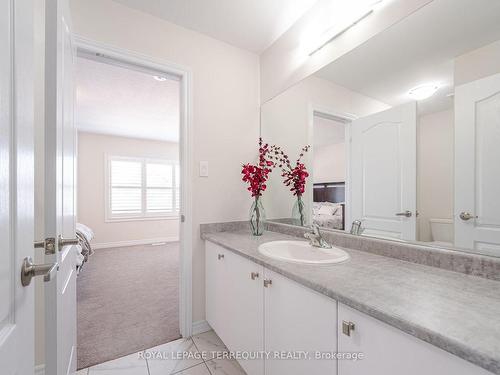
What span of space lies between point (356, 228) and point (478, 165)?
0.62 m

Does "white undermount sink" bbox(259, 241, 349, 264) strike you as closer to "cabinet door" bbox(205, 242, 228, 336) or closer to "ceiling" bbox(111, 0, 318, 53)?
"cabinet door" bbox(205, 242, 228, 336)

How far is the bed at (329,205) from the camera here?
1457mm

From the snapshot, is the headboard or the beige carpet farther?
the beige carpet

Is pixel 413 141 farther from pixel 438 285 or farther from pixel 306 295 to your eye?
pixel 306 295

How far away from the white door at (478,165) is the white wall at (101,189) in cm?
543

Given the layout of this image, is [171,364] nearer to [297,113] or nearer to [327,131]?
[327,131]

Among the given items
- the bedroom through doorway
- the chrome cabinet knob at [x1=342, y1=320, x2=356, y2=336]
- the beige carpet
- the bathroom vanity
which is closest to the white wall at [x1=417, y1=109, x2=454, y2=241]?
the bathroom vanity

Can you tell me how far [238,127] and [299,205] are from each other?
0.87 meters

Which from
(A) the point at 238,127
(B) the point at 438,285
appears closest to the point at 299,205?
(A) the point at 238,127

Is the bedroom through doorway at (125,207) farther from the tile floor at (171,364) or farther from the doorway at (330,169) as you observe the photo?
the doorway at (330,169)

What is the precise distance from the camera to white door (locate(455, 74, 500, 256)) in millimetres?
827

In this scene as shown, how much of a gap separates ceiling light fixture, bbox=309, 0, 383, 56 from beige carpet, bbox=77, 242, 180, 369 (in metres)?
2.36

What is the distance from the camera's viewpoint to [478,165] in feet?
2.83

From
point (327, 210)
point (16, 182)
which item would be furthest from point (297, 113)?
point (16, 182)
